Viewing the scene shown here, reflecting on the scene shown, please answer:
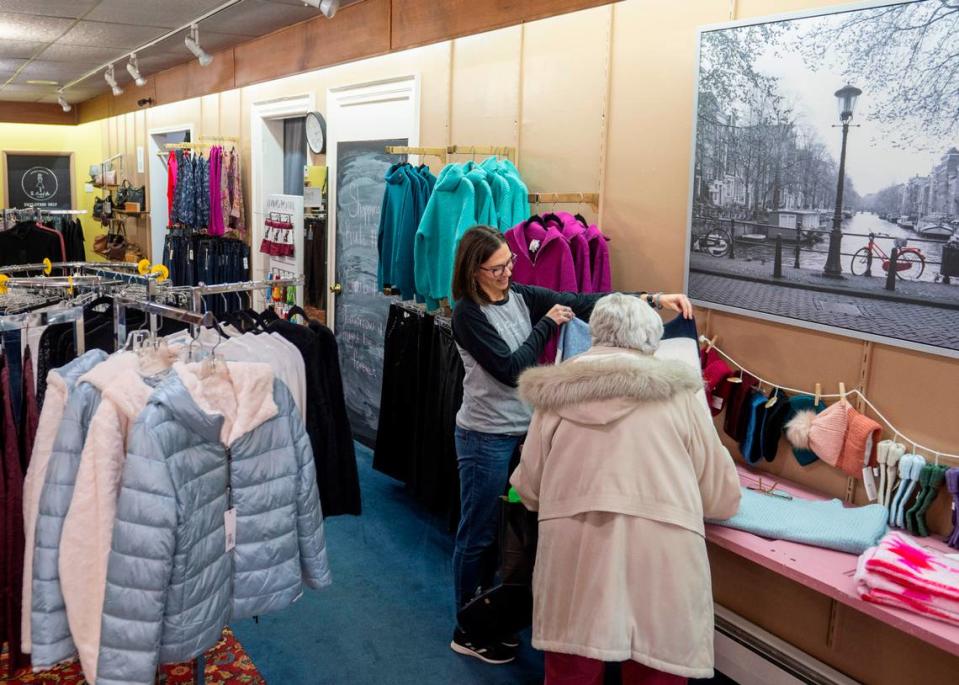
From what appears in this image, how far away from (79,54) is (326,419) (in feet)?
18.1

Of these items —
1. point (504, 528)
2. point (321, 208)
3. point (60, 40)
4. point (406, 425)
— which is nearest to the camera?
point (504, 528)

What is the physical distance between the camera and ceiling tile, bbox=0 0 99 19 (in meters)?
4.70

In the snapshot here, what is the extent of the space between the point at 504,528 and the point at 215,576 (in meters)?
0.88

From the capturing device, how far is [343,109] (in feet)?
17.1

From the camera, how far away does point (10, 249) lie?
248 inches

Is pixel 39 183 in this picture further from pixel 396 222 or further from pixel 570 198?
pixel 570 198

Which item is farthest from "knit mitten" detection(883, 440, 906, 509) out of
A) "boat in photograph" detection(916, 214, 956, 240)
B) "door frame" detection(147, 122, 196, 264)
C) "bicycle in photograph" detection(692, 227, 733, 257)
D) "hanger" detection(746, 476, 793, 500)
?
"door frame" detection(147, 122, 196, 264)

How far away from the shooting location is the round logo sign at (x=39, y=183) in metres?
11.0

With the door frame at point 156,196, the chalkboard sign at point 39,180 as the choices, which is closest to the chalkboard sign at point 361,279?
the door frame at point 156,196

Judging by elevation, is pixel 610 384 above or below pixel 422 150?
below

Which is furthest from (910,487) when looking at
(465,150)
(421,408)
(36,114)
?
(36,114)

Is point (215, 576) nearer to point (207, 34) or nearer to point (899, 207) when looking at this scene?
point (899, 207)

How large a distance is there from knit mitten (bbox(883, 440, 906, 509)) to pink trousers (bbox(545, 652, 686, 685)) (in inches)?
33.8

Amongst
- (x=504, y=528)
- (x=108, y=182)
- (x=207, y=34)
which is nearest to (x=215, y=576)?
(x=504, y=528)
